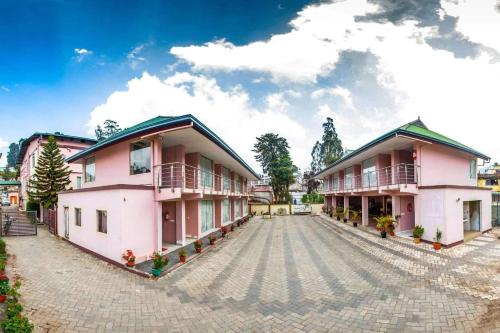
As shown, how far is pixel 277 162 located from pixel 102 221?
3493 centimetres

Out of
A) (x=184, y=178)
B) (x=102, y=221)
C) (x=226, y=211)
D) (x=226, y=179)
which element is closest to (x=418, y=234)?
(x=184, y=178)

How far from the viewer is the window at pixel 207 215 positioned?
17906mm

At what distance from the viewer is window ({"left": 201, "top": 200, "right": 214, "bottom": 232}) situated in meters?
17.9

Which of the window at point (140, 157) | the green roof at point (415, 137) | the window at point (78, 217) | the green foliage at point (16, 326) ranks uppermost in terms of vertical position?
the green roof at point (415, 137)

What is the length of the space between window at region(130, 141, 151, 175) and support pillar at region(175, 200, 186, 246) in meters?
2.64

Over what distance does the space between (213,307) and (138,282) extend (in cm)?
330

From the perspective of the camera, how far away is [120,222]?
975 centimetres

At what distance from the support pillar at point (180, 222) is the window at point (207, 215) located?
141 inches

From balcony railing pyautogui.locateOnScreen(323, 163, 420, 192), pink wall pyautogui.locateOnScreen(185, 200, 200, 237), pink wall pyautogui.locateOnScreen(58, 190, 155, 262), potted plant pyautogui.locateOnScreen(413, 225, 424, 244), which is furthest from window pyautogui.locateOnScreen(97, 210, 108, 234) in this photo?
balcony railing pyautogui.locateOnScreen(323, 163, 420, 192)

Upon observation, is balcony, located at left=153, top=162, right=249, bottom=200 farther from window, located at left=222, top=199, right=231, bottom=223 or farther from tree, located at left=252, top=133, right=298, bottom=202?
tree, located at left=252, top=133, right=298, bottom=202

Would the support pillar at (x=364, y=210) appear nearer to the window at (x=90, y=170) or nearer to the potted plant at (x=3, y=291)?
the window at (x=90, y=170)

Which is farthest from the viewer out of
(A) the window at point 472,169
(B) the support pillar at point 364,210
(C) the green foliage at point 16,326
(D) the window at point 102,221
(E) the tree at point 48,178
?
(B) the support pillar at point 364,210

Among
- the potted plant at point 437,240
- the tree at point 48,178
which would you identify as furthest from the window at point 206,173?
the potted plant at point 437,240

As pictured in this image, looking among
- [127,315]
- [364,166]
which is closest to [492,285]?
[127,315]
